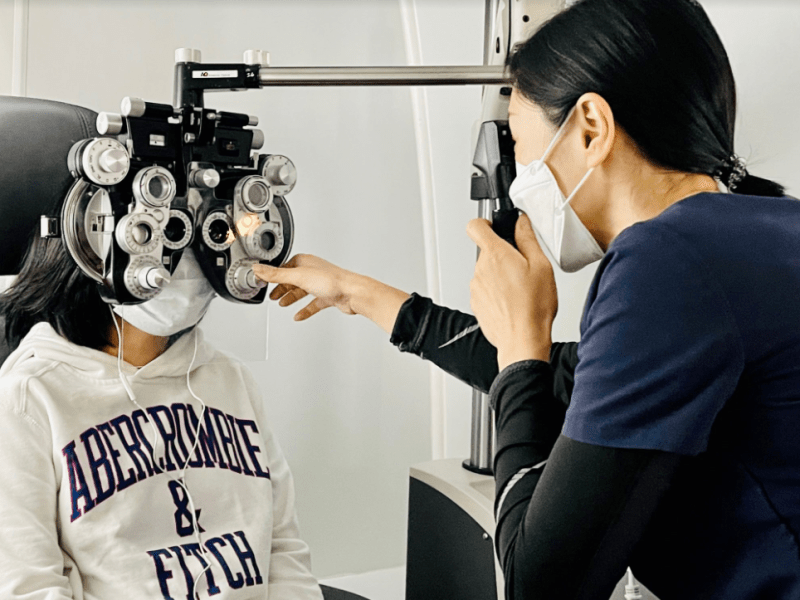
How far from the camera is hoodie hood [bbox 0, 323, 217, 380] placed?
1.04 m

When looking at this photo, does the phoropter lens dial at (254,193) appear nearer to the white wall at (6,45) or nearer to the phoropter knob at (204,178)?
the phoropter knob at (204,178)

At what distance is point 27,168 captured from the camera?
3.70ft

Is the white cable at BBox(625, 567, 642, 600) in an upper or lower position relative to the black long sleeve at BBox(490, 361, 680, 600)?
lower

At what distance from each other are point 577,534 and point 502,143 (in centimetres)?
60

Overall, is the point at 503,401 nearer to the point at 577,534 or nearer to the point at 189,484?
the point at 577,534

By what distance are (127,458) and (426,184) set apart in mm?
1250

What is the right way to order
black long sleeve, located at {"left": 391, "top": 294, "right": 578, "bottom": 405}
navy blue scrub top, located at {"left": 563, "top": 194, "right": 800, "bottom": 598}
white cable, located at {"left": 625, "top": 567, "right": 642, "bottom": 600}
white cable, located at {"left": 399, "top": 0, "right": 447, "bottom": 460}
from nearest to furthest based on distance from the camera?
navy blue scrub top, located at {"left": 563, "top": 194, "right": 800, "bottom": 598}
black long sleeve, located at {"left": 391, "top": 294, "right": 578, "bottom": 405}
white cable, located at {"left": 625, "top": 567, "right": 642, "bottom": 600}
white cable, located at {"left": 399, "top": 0, "right": 447, "bottom": 460}

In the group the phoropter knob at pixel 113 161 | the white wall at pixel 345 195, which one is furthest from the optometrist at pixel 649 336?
the white wall at pixel 345 195

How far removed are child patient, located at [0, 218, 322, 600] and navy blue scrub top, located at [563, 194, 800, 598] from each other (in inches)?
22.3

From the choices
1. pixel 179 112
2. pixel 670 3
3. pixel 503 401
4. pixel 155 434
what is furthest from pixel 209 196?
pixel 670 3

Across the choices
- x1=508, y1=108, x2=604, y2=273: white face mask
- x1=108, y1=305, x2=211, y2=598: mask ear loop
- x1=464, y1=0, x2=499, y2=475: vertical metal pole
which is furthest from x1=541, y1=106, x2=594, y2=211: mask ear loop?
x1=464, y1=0, x2=499, y2=475: vertical metal pole

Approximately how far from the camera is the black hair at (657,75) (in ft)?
2.55

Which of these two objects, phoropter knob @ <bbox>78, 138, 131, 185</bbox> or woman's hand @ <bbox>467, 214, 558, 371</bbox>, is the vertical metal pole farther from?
phoropter knob @ <bbox>78, 138, 131, 185</bbox>

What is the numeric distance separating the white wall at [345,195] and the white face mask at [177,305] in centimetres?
90
